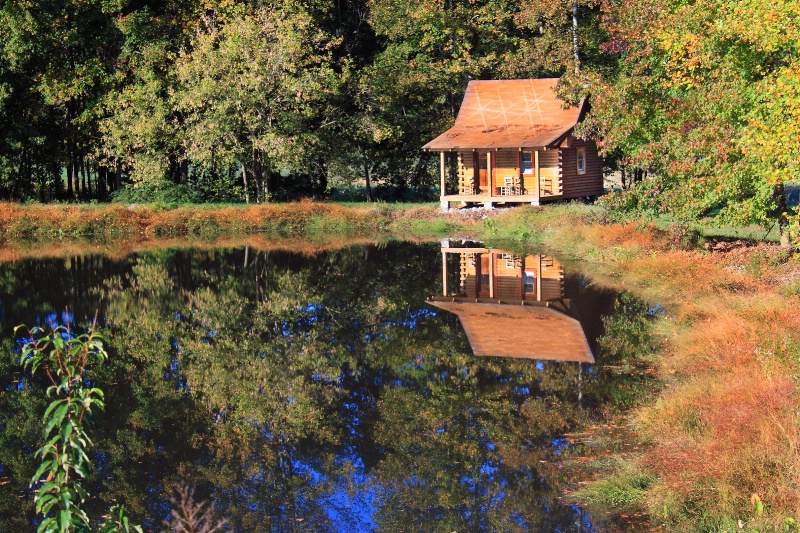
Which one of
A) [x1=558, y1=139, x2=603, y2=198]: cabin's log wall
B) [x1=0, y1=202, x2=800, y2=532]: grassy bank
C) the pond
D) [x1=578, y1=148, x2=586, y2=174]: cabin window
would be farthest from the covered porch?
the pond

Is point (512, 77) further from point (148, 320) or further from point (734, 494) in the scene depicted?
point (734, 494)

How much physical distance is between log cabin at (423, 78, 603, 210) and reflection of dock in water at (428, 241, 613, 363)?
10.6 m

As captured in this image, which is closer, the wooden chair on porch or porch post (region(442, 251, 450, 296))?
porch post (region(442, 251, 450, 296))

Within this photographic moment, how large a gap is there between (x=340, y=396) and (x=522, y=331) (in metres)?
5.24

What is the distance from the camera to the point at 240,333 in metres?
17.7

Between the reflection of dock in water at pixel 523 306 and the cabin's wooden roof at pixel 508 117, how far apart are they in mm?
10663

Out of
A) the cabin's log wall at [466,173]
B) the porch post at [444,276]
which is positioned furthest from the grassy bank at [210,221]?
the porch post at [444,276]

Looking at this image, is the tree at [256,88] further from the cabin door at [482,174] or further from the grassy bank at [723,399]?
A: the grassy bank at [723,399]

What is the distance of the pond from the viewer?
31.0 ft

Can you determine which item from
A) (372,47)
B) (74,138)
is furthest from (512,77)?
(74,138)

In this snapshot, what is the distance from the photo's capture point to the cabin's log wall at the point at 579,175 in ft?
127

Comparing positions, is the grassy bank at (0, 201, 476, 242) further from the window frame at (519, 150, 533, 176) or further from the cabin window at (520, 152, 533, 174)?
the cabin window at (520, 152, 533, 174)

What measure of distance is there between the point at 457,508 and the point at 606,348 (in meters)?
6.95

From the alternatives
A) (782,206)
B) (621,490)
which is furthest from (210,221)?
(621,490)
